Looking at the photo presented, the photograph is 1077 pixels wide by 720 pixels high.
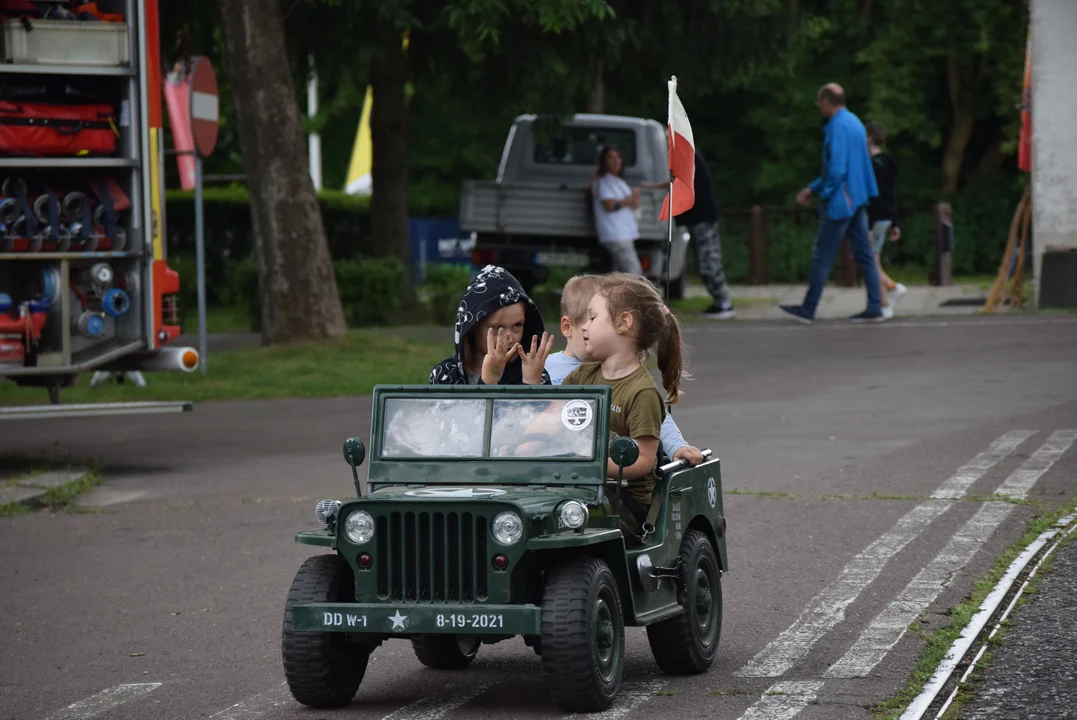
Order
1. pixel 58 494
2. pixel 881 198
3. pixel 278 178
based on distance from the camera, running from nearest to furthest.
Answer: pixel 58 494 → pixel 278 178 → pixel 881 198

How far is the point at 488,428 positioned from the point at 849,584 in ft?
7.63

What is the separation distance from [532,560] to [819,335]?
43.3 feet

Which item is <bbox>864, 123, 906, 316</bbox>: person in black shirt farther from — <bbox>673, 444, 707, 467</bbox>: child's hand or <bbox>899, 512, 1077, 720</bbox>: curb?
<bbox>673, 444, 707, 467</bbox>: child's hand

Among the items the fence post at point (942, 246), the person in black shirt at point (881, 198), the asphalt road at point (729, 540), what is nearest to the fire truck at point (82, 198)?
the asphalt road at point (729, 540)

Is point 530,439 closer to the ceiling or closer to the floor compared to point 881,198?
closer to the floor

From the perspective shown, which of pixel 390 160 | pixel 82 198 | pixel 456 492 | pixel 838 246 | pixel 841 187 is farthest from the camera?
pixel 390 160

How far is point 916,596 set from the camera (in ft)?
23.9

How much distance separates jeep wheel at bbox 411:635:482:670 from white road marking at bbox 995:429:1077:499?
423cm

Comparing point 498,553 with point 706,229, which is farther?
point 706,229

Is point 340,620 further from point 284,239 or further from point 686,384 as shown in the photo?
point 284,239

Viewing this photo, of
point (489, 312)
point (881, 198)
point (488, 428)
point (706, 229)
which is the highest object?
point (881, 198)

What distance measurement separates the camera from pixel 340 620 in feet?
18.0

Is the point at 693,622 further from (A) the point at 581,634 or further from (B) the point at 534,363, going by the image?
(B) the point at 534,363

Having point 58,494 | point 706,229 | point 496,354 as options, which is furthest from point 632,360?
point 706,229
